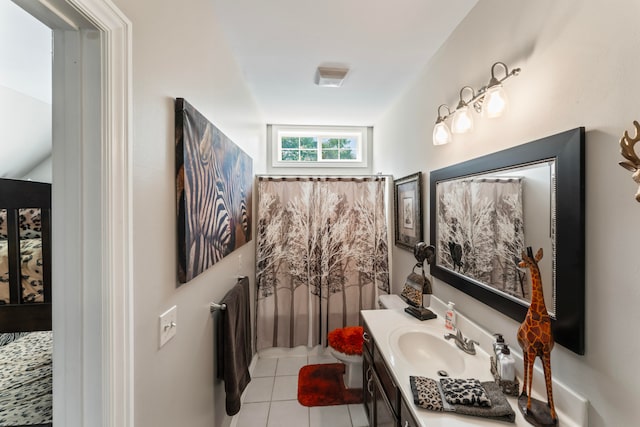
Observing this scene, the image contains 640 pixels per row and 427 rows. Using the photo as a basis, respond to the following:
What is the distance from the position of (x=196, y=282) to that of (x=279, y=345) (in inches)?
67.2

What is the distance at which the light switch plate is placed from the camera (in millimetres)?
861

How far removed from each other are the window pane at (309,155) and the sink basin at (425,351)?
2327 millimetres

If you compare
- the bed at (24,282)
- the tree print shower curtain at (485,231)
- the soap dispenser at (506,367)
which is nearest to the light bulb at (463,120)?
the tree print shower curtain at (485,231)

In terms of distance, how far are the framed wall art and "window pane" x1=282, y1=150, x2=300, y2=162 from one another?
1371 mm

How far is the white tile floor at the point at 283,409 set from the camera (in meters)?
1.77

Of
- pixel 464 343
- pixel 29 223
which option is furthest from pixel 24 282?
pixel 464 343

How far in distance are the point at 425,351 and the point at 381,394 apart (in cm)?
33

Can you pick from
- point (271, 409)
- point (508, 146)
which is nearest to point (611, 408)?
point (508, 146)

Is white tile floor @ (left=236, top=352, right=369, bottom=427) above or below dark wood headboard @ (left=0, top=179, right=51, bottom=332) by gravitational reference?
below

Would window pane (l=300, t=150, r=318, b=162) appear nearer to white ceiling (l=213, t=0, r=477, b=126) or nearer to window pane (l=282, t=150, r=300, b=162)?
window pane (l=282, t=150, r=300, b=162)

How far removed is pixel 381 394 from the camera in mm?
1304

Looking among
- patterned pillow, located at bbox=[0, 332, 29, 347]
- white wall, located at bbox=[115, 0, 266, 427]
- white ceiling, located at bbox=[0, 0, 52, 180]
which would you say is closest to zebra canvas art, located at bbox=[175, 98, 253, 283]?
white wall, located at bbox=[115, 0, 266, 427]

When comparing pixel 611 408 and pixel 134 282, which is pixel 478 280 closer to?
pixel 611 408

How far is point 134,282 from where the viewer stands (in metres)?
0.71
